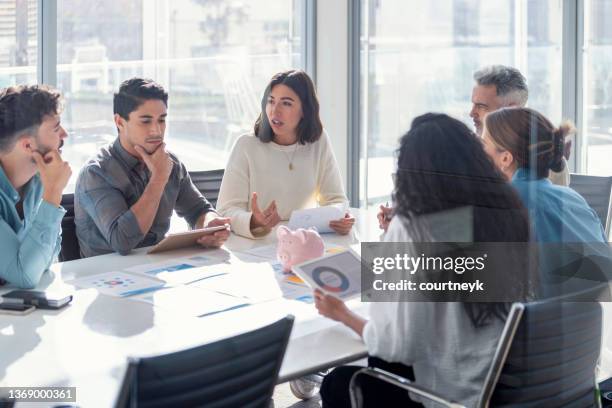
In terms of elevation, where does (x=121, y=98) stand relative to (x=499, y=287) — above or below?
above

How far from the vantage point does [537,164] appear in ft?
6.14

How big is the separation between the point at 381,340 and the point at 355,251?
47 centimetres

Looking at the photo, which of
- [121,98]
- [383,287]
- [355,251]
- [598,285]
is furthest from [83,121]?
[598,285]

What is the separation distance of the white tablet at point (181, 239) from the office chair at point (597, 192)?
121 centimetres

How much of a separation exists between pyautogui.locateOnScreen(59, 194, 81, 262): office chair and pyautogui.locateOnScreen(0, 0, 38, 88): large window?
1304 mm

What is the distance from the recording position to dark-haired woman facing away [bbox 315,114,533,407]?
174 cm

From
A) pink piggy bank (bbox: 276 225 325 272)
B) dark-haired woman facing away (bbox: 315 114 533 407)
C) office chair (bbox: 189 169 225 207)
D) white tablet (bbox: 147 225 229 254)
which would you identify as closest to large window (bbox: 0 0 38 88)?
office chair (bbox: 189 169 225 207)

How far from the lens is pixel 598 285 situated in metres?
1.83

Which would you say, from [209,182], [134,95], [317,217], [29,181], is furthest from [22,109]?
[209,182]

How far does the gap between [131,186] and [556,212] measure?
5.09 feet

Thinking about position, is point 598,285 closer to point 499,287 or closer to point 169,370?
point 499,287

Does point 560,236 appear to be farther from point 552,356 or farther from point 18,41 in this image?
point 18,41

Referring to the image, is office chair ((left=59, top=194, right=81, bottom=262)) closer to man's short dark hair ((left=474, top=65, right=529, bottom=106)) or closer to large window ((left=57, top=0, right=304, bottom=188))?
large window ((left=57, top=0, right=304, bottom=188))

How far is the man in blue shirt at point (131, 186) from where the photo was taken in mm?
2707
